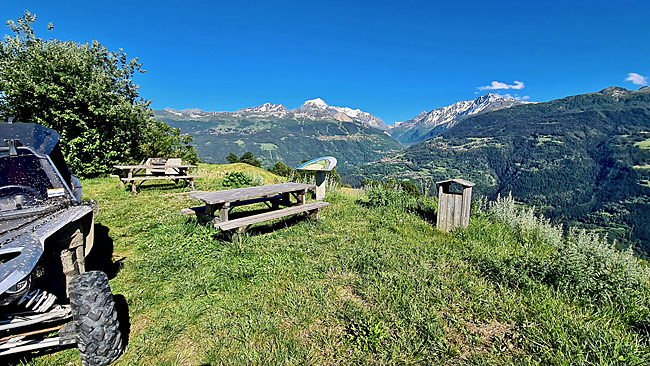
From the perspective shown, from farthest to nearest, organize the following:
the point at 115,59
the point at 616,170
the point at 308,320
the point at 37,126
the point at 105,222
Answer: the point at 616,170 → the point at 115,59 → the point at 105,222 → the point at 37,126 → the point at 308,320

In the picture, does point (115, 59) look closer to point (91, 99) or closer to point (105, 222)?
point (91, 99)

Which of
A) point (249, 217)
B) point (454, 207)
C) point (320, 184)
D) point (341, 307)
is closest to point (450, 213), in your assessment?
point (454, 207)

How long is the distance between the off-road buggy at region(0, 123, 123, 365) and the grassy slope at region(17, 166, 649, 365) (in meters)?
0.48

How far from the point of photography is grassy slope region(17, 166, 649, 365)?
2637 millimetres

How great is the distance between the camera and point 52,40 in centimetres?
1497

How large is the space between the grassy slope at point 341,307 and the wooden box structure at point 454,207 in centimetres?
48

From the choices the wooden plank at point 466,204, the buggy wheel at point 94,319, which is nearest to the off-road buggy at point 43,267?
the buggy wheel at point 94,319

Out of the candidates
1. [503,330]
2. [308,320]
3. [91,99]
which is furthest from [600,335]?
[91,99]

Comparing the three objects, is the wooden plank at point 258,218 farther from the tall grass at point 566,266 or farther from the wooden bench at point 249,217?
the tall grass at point 566,266

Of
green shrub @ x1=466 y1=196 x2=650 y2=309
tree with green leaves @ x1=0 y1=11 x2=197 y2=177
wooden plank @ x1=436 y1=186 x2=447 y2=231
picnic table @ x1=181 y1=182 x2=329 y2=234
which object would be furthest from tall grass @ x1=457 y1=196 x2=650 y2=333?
tree with green leaves @ x1=0 y1=11 x2=197 y2=177

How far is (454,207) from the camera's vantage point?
6246 mm

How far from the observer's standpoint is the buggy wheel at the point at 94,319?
2299 millimetres

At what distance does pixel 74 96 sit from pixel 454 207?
1903 centimetres

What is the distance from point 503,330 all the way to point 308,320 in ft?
7.31
